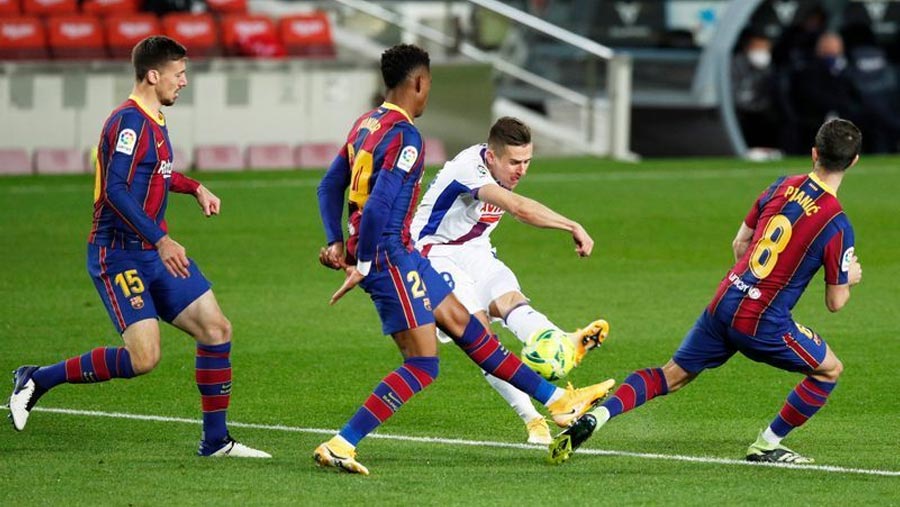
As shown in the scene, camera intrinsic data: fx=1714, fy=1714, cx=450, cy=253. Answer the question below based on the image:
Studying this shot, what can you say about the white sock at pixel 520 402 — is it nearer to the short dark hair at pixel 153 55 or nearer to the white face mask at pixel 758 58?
the short dark hair at pixel 153 55

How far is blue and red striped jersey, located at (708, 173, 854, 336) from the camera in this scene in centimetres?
754

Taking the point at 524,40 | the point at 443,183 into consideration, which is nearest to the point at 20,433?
the point at 443,183

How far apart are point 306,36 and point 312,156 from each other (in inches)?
74.9

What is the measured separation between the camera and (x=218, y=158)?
2161 centimetres

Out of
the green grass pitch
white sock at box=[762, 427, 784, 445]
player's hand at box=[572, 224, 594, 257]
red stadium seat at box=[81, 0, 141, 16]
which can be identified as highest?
player's hand at box=[572, 224, 594, 257]

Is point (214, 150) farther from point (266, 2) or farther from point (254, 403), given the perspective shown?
point (254, 403)

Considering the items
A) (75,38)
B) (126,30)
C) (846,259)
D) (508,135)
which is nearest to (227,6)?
(126,30)

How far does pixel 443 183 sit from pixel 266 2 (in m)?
17.5

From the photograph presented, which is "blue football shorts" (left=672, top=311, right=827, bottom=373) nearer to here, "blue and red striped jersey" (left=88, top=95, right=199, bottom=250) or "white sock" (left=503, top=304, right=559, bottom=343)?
"white sock" (left=503, top=304, right=559, bottom=343)

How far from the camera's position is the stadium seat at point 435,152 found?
22266 millimetres

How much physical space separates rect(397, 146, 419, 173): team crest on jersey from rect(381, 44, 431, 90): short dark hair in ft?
1.07

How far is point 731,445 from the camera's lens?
27.1 ft

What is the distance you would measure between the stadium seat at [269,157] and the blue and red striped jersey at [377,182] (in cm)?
1430

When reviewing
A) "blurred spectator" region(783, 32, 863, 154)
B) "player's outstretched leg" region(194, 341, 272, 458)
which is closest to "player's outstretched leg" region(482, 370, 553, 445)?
"player's outstretched leg" region(194, 341, 272, 458)
